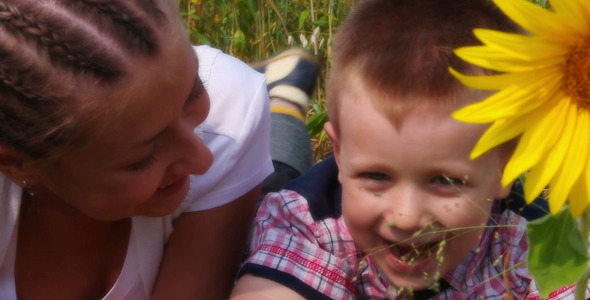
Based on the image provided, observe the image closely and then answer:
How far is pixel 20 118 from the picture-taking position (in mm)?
1195

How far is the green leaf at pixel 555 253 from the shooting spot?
2.80ft

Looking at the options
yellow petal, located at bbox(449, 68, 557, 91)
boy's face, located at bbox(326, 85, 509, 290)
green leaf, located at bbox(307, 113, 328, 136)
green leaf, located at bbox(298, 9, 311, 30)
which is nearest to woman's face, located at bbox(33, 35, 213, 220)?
boy's face, located at bbox(326, 85, 509, 290)

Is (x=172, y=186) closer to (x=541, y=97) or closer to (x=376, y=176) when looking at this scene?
(x=376, y=176)

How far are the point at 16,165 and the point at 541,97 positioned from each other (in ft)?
2.41

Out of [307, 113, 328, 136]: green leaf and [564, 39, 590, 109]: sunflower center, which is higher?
[564, 39, 590, 109]: sunflower center

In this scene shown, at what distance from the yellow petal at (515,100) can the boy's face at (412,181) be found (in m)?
0.44

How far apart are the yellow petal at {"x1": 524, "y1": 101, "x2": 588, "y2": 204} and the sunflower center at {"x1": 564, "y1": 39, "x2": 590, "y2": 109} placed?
0.01m

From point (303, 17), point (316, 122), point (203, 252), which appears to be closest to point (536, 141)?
point (203, 252)

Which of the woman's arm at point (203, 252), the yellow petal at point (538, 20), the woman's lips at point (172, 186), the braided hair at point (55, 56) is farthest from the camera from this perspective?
the woman's arm at point (203, 252)

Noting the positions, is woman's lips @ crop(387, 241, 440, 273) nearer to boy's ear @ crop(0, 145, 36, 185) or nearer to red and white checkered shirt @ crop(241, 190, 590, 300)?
red and white checkered shirt @ crop(241, 190, 590, 300)

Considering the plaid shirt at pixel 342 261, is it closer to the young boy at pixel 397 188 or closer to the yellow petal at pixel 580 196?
the young boy at pixel 397 188

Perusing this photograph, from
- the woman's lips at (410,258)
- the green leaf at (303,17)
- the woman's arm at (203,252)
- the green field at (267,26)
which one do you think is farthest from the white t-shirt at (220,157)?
the green leaf at (303,17)

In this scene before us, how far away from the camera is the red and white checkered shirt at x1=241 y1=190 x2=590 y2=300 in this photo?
1587 millimetres

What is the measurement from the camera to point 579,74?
2.93ft
